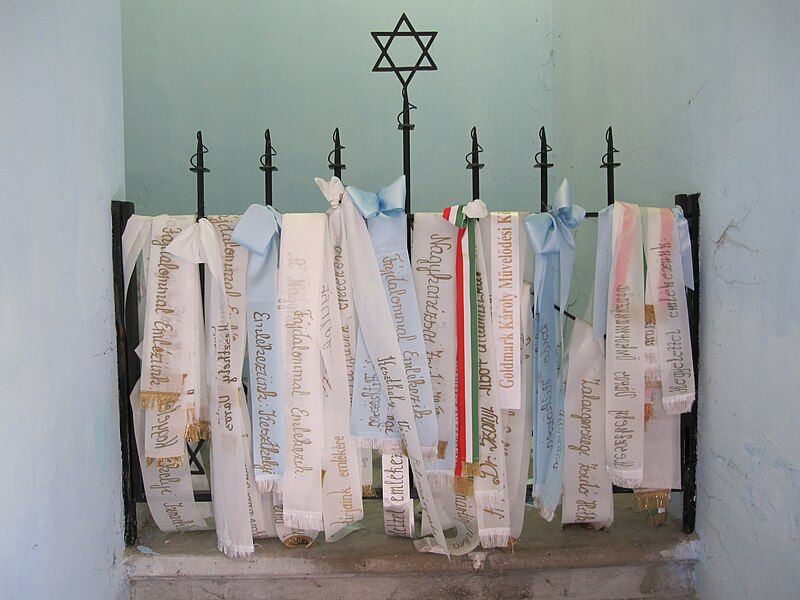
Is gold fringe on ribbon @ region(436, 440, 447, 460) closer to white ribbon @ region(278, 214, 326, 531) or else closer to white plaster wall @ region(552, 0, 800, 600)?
white ribbon @ region(278, 214, 326, 531)

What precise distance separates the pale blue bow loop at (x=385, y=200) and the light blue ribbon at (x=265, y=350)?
236 millimetres

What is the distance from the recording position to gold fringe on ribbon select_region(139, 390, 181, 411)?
88.3 inches

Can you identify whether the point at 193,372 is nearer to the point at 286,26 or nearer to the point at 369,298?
the point at 369,298

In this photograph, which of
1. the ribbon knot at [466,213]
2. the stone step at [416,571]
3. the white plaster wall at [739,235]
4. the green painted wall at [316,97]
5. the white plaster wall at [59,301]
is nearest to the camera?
the white plaster wall at [59,301]

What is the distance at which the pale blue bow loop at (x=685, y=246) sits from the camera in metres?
2.25

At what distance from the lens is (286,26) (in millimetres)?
3664

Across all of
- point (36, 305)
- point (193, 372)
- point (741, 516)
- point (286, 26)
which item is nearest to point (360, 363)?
point (193, 372)

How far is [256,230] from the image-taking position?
2.21 meters

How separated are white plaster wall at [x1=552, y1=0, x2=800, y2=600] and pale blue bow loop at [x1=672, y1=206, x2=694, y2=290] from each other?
0.05m

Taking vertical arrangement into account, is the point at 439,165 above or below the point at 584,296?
above

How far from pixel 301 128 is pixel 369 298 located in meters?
1.74

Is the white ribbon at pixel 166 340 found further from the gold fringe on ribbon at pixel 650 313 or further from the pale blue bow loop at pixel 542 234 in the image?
the gold fringe on ribbon at pixel 650 313

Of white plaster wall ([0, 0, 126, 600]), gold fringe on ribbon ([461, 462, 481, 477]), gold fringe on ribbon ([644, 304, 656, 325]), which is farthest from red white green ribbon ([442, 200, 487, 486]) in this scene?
white plaster wall ([0, 0, 126, 600])

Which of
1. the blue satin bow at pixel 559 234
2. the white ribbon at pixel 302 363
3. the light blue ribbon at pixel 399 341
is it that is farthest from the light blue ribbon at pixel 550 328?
the white ribbon at pixel 302 363
